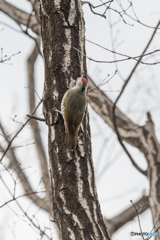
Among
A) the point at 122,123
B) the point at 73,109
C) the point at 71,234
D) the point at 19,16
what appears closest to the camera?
the point at 71,234

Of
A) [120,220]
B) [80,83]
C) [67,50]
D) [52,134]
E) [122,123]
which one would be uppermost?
[122,123]

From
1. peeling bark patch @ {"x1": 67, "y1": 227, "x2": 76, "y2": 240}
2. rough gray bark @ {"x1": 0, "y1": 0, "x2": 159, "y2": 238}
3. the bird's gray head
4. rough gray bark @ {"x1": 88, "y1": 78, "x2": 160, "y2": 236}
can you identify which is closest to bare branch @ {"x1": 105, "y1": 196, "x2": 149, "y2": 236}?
rough gray bark @ {"x1": 0, "y1": 0, "x2": 159, "y2": 238}

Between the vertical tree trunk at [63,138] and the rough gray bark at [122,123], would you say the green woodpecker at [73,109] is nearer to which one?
the vertical tree trunk at [63,138]

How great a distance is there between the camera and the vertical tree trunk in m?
2.61

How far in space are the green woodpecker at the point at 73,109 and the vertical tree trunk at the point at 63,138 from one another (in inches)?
2.6

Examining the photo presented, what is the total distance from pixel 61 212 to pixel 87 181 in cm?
40

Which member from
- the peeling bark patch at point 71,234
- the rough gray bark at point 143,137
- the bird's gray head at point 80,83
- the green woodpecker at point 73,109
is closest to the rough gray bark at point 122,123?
the rough gray bark at point 143,137

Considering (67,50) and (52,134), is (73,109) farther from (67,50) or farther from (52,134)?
(67,50)

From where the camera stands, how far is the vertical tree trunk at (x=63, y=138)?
261cm

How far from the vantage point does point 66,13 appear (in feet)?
10.7

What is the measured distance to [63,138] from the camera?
295cm

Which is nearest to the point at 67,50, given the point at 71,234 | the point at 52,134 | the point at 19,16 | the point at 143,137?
the point at 52,134

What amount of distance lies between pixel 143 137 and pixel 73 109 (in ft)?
9.89

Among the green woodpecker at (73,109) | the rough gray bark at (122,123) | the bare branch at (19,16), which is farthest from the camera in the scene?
the bare branch at (19,16)
